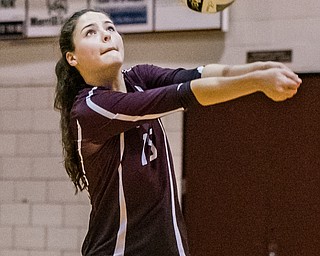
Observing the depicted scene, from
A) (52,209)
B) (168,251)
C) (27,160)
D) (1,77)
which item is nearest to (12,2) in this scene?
(1,77)

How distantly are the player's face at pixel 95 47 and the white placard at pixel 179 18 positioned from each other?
2.11 m

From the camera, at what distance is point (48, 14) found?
4840 millimetres

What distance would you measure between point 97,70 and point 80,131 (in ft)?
0.71

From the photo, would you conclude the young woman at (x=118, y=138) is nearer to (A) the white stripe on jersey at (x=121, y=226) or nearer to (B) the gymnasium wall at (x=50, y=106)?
(A) the white stripe on jersey at (x=121, y=226)

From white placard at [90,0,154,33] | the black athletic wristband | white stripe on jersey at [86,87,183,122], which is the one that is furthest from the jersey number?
white placard at [90,0,154,33]

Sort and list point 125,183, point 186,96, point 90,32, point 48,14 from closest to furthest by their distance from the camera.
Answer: point 186,96, point 125,183, point 90,32, point 48,14

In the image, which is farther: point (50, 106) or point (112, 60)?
point (50, 106)

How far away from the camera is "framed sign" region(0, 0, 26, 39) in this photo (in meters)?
4.89

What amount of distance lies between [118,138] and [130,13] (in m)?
2.50

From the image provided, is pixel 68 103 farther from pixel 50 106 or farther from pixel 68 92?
pixel 50 106

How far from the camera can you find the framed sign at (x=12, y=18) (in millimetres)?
4895

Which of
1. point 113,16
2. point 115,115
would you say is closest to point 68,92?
point 115,115

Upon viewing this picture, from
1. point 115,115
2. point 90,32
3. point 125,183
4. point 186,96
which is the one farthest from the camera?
point 90,32

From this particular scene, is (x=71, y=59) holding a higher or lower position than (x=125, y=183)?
higher
